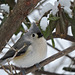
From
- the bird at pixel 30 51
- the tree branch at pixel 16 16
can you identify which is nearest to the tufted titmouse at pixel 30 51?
the bird at pixel 30 51

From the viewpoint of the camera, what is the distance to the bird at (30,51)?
162 centimetres

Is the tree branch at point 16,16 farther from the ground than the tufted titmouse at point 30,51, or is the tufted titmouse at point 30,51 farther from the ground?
the tree branch at point 16,16

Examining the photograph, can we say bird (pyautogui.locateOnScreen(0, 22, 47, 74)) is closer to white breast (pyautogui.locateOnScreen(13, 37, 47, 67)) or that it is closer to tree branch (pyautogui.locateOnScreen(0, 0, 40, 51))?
white breast (pyautogui.locateOnScreen(13, 37, 47, 67))

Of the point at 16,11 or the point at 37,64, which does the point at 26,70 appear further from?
the point at 16,11

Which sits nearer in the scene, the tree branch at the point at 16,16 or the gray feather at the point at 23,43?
the tree branch at the point at 16,16

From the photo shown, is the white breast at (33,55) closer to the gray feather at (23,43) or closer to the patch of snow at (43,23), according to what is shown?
the gray feather at (23,43)

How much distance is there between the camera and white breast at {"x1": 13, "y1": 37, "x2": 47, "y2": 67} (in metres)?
1.62

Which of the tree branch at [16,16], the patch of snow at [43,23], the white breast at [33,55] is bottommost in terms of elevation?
the white breast at [33,55]

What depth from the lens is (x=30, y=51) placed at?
1.62 m

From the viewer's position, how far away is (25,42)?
5.52ft

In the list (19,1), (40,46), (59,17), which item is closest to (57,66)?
(40,46)

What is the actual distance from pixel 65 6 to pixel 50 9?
10 cm

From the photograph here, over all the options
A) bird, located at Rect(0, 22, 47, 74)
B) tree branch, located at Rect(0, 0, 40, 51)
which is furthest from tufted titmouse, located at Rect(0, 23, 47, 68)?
tree branch, located at Rect(0, 0, 40, 51)

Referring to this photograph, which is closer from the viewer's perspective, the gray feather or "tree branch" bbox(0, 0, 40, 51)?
"tree branch" bbox(0, 0, 40, 51)
